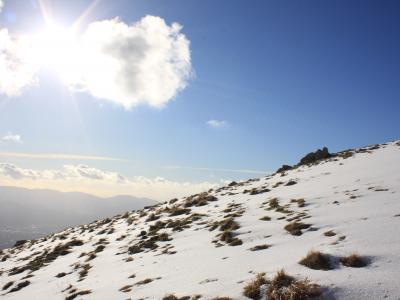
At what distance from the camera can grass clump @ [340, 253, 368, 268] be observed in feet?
35.6

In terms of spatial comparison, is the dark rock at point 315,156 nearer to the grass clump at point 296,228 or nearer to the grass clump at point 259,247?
the grass clump at point 296,228

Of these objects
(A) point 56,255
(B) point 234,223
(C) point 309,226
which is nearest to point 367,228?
(C) point 309,226

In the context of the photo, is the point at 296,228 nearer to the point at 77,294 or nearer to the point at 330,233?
the point at 330,233

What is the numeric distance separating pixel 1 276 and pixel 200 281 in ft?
76.5

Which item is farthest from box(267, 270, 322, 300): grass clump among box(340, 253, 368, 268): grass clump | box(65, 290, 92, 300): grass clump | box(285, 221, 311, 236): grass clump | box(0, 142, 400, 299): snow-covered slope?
box(65, 290, 92, 300): grass clump

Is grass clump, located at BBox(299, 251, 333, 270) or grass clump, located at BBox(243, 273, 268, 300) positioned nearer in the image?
grass clump, located at BBox(243, 273, 268, 300)

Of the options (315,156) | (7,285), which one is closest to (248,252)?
(7,285)

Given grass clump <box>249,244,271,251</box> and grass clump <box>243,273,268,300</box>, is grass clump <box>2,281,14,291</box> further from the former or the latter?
grass clump <box>243,273,268,300</box>

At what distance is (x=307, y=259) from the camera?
11.8m

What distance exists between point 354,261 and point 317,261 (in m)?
1.20

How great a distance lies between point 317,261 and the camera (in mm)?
11445

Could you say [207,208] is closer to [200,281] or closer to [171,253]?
[171,253]

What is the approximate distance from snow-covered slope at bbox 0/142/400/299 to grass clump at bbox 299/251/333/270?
0.49ft

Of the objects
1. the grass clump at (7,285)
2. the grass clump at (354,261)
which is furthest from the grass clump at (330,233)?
the grass clump at (7,285)
